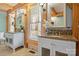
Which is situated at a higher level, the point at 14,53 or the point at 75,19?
the point at 75,19

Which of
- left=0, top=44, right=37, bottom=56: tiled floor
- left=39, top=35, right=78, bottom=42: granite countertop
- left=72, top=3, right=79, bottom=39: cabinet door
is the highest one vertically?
left=72, top=3, right=79, bottom=39: cabinet door

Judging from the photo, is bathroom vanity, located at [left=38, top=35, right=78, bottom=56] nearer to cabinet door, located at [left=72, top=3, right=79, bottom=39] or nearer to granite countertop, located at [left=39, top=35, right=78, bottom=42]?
granite countertop, located at [left=39, top=35, right=78, bottom=42]

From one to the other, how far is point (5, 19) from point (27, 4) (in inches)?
14.5

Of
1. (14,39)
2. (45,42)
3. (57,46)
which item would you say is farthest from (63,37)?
(14,39)

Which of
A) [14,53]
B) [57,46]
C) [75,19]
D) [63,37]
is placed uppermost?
[75,19]

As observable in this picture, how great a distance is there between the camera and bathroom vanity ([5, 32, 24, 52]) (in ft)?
5.53

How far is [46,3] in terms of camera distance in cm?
166

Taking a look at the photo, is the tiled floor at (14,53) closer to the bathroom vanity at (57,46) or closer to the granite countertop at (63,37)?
the bathroom vanity at (57,46)

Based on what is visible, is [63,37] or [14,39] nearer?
[63,37]

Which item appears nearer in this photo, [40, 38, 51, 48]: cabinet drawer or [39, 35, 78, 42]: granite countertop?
[39, 35, 78, 42]: granite countertop

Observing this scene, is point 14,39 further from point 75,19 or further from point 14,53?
point 75,19

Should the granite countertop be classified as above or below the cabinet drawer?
above

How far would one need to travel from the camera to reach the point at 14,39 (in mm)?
1724

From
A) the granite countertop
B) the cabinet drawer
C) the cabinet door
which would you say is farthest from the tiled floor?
the cabinet door
